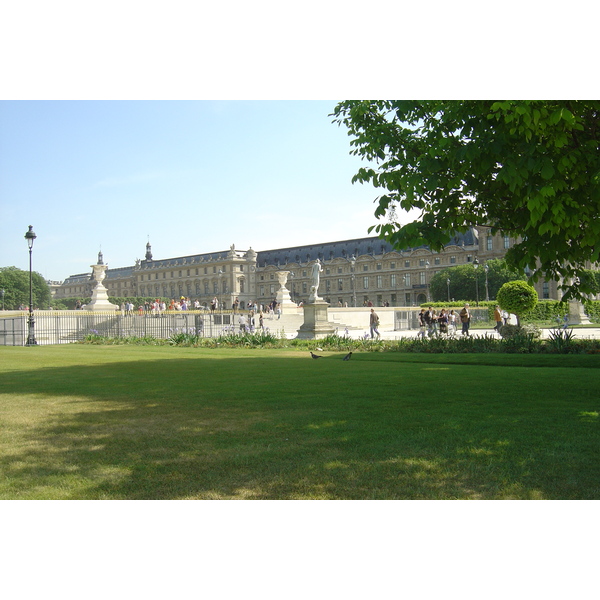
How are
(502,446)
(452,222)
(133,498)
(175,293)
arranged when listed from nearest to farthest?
(133,498)
(502,446)
(452,222)
(175,293)

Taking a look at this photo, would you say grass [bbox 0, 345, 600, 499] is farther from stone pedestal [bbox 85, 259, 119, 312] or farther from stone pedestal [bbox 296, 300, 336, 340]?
stone pedestal [bbox 85, 259, 119, 312]

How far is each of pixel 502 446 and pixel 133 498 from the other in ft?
10.3

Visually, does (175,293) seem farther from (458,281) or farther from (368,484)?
(368,484)

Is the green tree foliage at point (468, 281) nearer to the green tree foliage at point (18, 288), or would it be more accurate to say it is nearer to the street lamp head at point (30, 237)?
the street lamp head at point (30, 237)

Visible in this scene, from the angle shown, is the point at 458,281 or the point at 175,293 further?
the point at 175,293

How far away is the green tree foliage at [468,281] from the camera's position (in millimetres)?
73438

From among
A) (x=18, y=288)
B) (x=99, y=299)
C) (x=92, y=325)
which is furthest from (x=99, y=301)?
(x=18, y=288)

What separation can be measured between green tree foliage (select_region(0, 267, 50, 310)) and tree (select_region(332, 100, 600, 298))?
288 feet

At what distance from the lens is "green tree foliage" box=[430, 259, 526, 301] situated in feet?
241

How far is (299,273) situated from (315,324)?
9434 cm

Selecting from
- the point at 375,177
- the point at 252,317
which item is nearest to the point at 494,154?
the point at 375,177

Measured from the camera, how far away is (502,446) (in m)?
5.30

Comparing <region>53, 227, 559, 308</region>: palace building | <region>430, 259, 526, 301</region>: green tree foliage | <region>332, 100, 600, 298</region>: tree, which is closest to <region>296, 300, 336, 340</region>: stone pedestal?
<region>332, 100, 600, 298</region>: tree

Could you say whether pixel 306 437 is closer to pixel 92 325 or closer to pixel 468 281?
pixel 92 325
